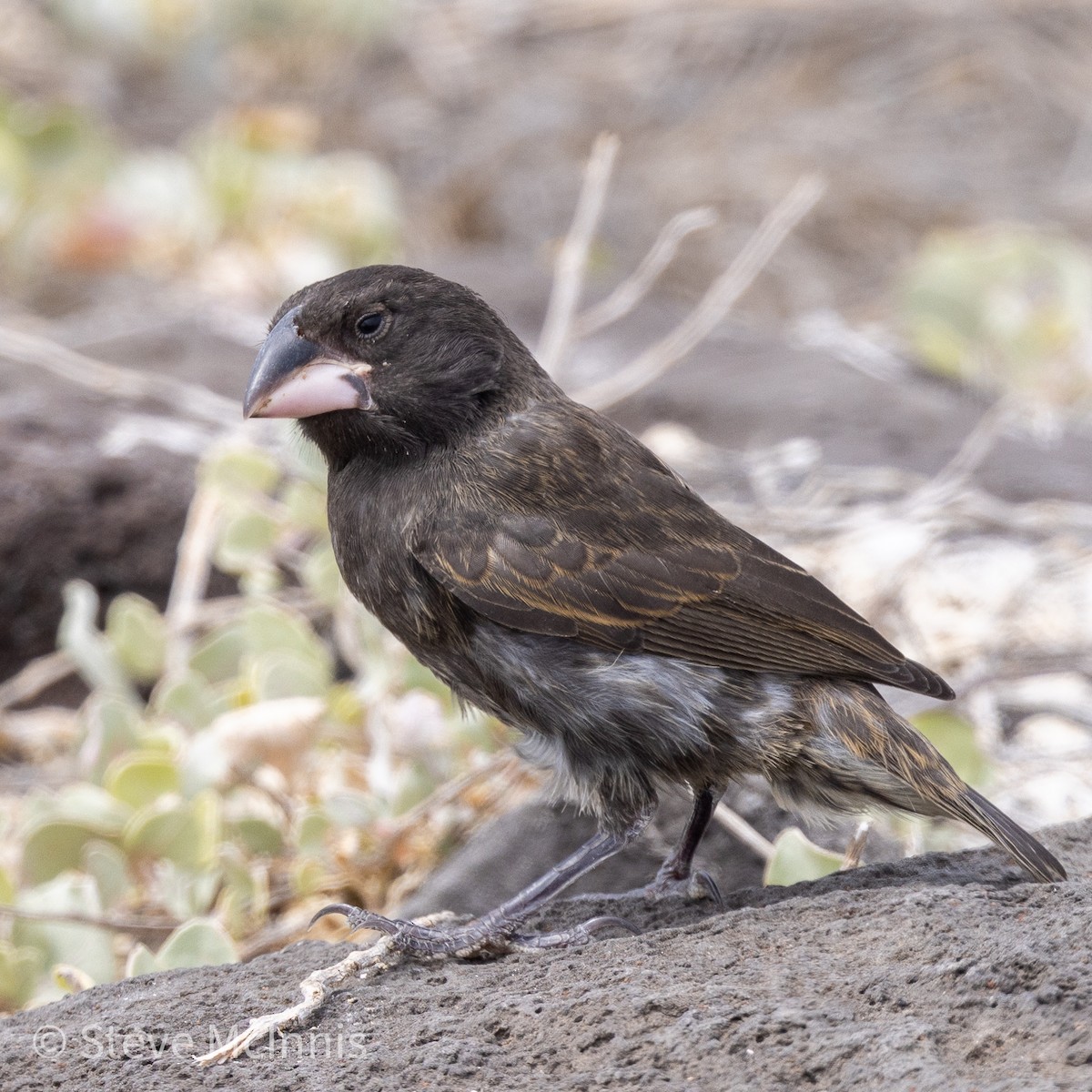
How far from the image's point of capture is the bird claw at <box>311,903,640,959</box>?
2.67m

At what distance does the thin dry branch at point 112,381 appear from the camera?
484 cm

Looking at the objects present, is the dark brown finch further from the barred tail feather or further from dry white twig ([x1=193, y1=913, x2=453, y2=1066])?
dry white twig ([x1=193, y1=913, x2=453, y2=1066])

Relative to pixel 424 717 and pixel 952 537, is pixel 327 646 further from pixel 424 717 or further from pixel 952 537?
pixel 952 537

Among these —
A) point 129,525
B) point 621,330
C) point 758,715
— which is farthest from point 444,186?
point 758,715

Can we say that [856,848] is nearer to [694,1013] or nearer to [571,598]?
[571,598]

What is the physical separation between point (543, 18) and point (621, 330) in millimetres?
4950

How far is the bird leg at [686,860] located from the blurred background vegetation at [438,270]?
0.56 feet

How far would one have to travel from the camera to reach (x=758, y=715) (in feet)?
9.46

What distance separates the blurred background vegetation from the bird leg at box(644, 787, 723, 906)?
172 millimetres

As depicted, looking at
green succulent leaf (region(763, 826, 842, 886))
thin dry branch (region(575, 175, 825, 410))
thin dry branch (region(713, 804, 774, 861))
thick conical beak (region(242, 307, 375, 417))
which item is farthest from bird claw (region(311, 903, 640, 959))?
thin dry branch (region(575, 175, 825, 410))

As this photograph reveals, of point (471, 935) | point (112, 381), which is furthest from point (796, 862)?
point (112, 381)

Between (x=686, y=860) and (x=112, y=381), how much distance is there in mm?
2744

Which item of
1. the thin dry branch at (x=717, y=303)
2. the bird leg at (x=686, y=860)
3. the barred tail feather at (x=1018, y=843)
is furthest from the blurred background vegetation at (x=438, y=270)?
the barred tail feather at (x=1018, y=843)

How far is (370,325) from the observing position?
9.96 feet
